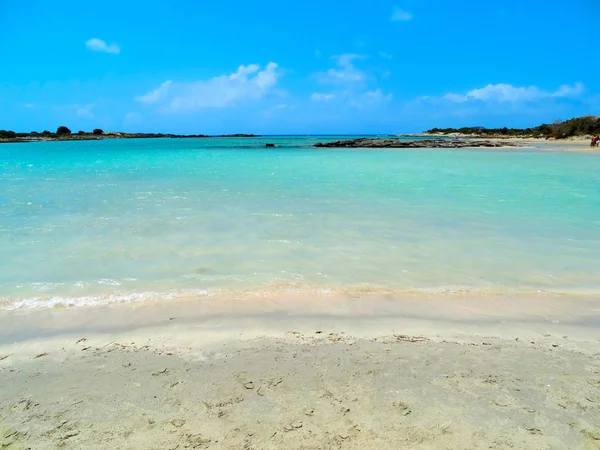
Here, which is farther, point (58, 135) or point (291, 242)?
point (58, 135)

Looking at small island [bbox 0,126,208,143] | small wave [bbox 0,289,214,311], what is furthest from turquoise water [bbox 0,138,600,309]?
small island [bbox 0,126,208,143]

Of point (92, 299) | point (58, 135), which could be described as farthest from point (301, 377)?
point (58, 135)

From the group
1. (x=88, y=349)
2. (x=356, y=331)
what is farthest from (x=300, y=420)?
(x=88, y=349)

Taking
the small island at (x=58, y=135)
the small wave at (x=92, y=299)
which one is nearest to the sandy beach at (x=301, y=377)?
the small wave at (x=92, y=299)

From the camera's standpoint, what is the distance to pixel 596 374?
117 inches

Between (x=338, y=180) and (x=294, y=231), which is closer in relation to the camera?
(x=294, y=231)

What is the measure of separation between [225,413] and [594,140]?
44182 millimetres

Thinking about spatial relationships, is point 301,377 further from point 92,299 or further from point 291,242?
Result: point 291,242

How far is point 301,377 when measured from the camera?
116 inches

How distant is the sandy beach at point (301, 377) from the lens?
2361 mm

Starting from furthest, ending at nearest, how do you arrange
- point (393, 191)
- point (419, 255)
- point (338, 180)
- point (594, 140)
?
point (594, 140)
point (338, 180)
point (393, 191)
point (419, 255)

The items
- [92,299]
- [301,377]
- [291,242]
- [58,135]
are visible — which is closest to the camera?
[301,377]

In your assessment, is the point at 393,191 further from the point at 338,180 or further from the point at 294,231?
the point at 294,231

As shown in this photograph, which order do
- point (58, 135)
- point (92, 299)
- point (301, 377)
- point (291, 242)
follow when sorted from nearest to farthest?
point (301, 377)
point (92, 299)
point (291, 242)
point (58, 135)
